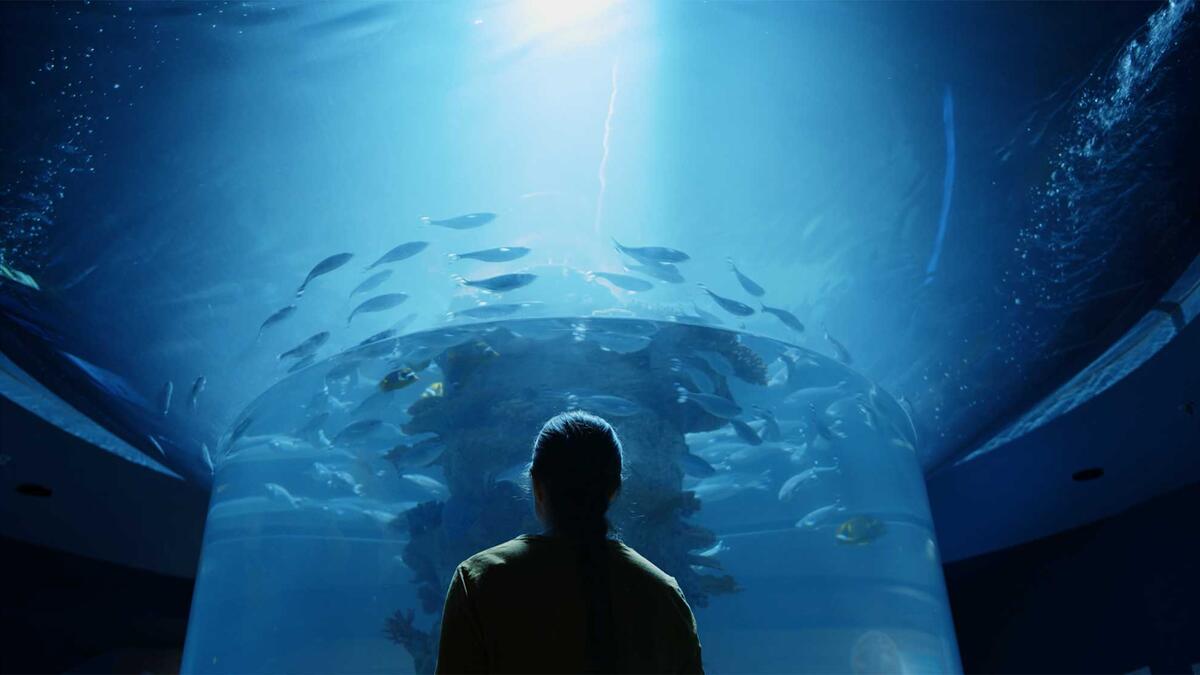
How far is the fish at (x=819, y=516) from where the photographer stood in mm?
5188

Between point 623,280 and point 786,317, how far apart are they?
3.46ft

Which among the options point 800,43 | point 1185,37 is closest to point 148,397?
point 800,43

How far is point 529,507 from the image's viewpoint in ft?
15.0

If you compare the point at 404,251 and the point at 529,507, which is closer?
the point at 404,251

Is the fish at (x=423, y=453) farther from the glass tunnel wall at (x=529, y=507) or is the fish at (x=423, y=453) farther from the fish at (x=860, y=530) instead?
the fish at (x=860, y=530)

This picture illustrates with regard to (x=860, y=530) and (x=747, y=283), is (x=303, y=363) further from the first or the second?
(x=860, y=530)

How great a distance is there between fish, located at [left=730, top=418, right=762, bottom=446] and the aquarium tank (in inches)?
2.2

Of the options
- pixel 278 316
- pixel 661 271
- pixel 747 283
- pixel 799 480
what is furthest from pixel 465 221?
pixel 799 480

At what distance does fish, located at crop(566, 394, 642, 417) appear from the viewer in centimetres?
486

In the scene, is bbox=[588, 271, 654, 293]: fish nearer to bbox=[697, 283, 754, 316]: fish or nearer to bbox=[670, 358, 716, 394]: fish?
bbox=[697, 283, 754, 316]: fish

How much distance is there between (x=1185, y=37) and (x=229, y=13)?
12.6ft

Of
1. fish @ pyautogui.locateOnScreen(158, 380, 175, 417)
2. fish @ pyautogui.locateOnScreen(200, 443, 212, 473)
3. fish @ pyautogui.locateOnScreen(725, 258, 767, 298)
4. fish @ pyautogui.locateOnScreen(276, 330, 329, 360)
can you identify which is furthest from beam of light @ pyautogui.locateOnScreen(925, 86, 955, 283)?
fish @ pyautogui.locateOnScreen(200, 443, 212, 473)

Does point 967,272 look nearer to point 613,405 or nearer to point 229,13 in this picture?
point 613,405

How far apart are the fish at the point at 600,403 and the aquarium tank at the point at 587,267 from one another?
40 mm
